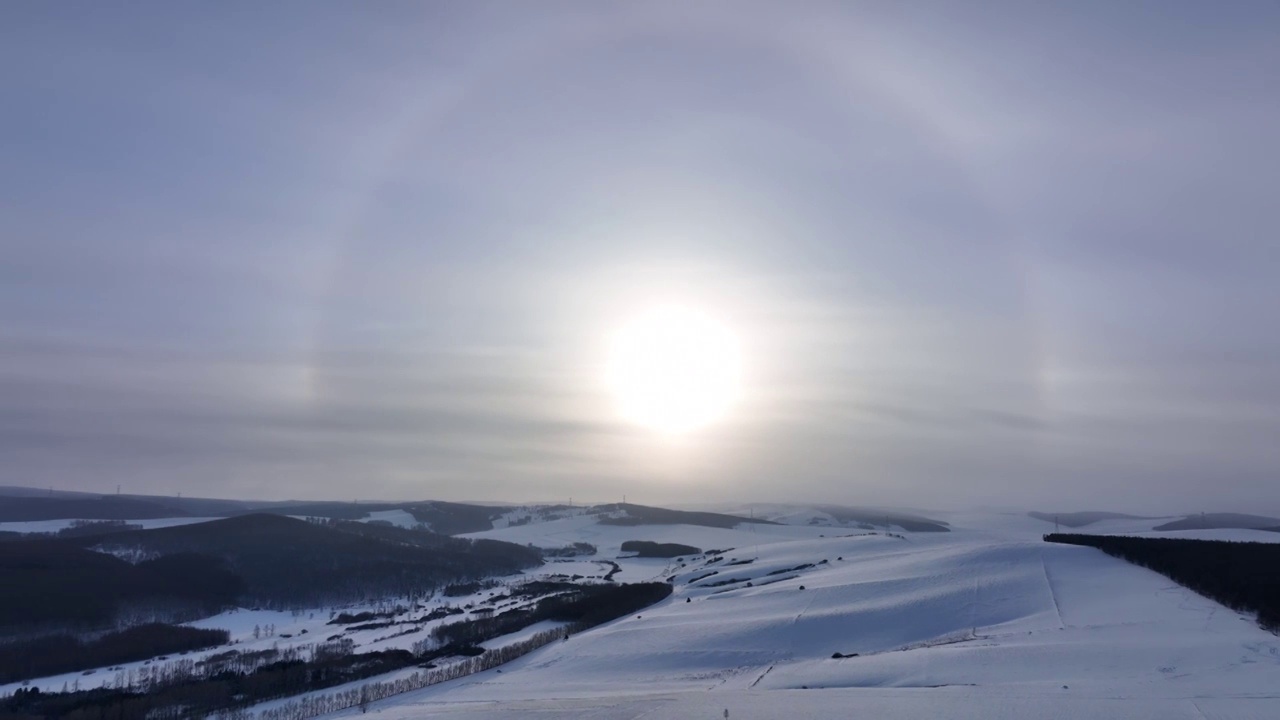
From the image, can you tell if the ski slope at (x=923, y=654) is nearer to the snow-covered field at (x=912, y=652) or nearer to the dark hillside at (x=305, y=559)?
the snow-covered field at (x=912, y=652)

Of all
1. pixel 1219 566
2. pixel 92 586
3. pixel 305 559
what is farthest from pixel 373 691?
pixel 305 559

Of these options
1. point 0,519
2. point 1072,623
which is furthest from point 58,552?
point 0,519

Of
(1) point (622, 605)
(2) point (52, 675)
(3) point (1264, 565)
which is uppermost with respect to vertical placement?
(3) point (1264, 565)

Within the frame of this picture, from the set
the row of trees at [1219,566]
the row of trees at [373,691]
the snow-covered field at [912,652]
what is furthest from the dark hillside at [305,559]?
the row of trees at [1219,566]

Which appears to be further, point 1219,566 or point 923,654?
point 1219,566

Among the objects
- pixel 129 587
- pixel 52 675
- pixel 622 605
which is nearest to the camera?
pixel 52 675

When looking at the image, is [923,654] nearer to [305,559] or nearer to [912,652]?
[912,652]

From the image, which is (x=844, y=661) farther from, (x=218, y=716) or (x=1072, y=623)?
(x=218, y=716)
